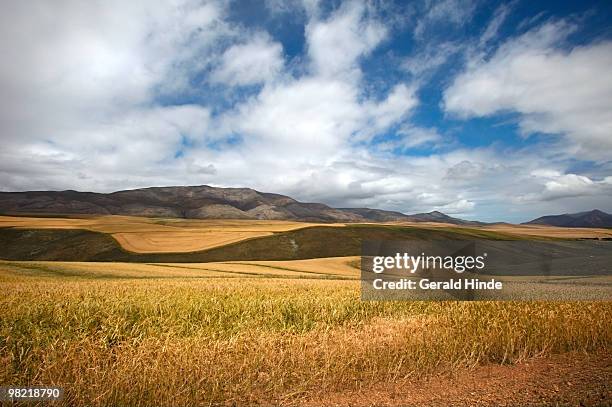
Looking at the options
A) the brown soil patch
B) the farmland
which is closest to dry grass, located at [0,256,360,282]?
the farmland

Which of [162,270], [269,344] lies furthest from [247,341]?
[162,270]

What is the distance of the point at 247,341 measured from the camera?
8.33 metres

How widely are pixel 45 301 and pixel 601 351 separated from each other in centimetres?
1499

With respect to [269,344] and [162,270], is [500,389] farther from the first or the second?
[162,270]

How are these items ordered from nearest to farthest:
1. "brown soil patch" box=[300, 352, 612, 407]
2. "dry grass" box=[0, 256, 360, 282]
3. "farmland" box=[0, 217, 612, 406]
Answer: "brown soil patch" box=[300, 352, 612, 407]
"farmland" box=[0, 217, 612, 406]
"dry grass" box=[0, 256, 360, 282]

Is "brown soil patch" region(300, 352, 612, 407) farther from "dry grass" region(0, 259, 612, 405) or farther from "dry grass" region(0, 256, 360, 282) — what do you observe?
"dry grass" region(0, 256, 360, 282)

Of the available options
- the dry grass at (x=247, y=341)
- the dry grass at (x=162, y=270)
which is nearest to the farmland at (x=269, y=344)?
the dry grass at (x=247, y=341)

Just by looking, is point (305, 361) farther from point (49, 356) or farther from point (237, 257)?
point (237, 257)

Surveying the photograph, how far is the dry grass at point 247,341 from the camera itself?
6.61 meters

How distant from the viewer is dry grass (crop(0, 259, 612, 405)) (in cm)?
661

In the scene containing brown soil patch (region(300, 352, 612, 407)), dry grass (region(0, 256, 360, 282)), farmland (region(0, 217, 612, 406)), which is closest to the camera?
brown soil patch (region(300, 352, 612, 407))

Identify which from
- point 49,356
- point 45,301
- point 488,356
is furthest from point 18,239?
point 488,356

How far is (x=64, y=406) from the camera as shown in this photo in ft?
19.5

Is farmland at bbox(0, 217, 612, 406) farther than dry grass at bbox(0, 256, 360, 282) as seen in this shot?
No
